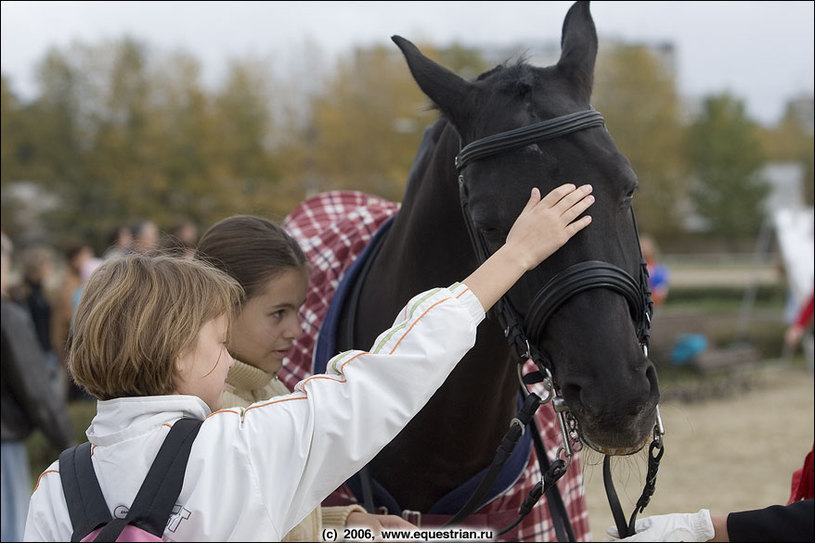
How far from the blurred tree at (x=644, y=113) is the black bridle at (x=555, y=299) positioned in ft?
60.9

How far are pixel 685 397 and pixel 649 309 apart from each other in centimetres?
851

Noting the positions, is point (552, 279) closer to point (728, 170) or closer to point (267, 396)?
point (267, 396)

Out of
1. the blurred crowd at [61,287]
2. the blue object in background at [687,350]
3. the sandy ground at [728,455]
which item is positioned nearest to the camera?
the sandy ground at [728,455]

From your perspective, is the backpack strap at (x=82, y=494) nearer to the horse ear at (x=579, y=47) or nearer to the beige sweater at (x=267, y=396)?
the beige sweater at (x=267, y=396)

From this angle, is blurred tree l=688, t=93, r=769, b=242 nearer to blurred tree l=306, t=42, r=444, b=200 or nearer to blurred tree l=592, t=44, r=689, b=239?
blurred tree l=592, t=44, r=689, b=239


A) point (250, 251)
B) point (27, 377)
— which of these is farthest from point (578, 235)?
point (27, 377)

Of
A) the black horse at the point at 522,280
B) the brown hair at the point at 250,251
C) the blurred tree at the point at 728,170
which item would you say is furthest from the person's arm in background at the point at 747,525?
the blurred tree at the point at 728,170

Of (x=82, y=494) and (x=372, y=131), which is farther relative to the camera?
(x=372, y=131)

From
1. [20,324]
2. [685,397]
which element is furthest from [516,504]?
[685,397]

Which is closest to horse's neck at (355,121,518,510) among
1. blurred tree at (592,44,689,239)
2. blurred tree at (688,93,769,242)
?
blurred tree at (592,44,689,239)

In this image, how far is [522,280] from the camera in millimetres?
1580

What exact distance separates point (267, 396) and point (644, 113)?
2175 centimetres

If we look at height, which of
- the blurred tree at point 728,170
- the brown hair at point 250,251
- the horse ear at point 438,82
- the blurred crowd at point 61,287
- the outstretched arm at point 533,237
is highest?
the horse ear at point 438,82

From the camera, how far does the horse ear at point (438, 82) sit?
72.0 inches
